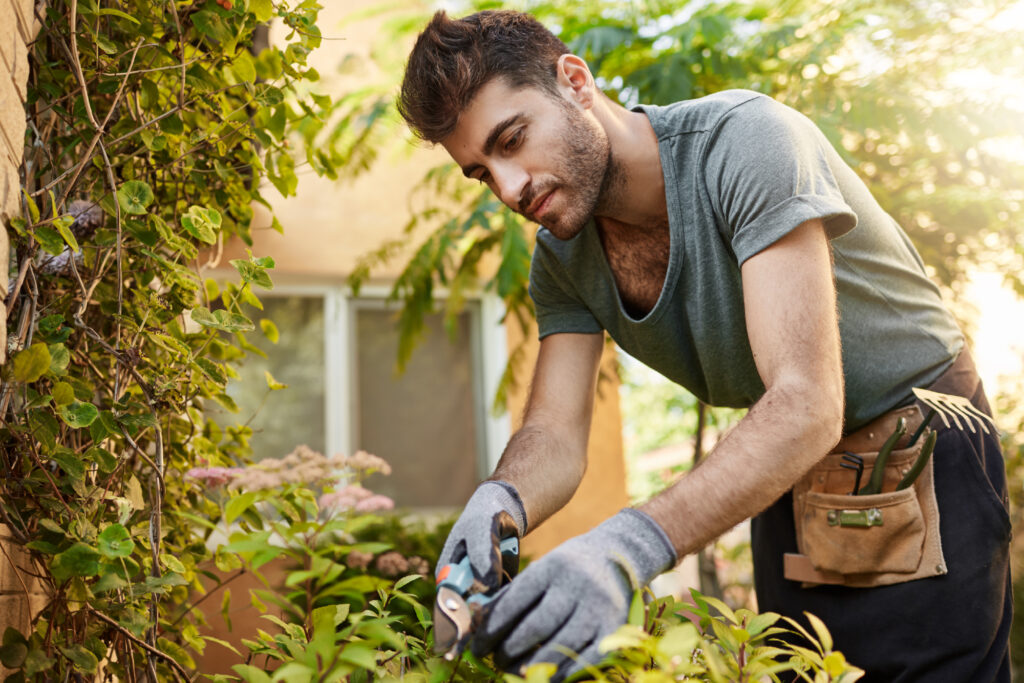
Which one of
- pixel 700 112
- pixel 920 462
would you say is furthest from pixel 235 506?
pixel 920 462

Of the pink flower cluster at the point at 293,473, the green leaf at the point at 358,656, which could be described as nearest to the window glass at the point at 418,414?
the pink flower cluster at the point at 293,473

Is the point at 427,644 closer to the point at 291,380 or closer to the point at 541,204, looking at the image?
the point at 541,204

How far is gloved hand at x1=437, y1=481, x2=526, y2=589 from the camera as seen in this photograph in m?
1.24

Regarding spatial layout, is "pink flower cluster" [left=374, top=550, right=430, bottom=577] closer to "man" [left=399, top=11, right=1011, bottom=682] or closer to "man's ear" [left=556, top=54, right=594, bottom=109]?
"man" [left=399, top=11, right=1011, bottom=682]

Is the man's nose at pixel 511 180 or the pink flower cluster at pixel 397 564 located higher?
the man's nose at pixel 511 180

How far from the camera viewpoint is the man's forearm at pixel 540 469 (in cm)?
167

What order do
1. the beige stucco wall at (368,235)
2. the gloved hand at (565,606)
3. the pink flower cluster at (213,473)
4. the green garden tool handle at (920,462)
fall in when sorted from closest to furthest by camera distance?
the gloved hand at (565,606), the green garden tool handle at (920,462), the pink flower cluster at (213,473), the beige stucco wall at (368,235)

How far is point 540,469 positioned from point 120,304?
85 centimetres

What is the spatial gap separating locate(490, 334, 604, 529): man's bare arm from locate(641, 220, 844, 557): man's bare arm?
48cm

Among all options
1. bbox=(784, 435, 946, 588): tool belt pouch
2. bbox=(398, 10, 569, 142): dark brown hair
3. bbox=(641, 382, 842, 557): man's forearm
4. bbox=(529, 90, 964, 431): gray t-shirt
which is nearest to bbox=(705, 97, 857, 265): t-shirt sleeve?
bbox=(529, 90, 964, 431): gray t-shirt

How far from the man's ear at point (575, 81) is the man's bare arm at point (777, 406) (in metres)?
0.61

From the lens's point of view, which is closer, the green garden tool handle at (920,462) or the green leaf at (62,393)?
the green leaf at (62,393)

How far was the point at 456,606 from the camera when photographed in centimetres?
114

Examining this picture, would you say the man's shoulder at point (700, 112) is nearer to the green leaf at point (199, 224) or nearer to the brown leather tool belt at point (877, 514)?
the brown leather tool belt at point (877, 514)
